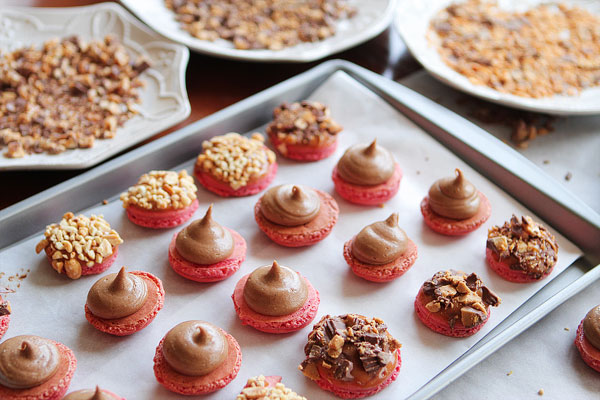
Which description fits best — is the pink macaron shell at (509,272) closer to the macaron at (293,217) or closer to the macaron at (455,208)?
the macaron at (455,208)

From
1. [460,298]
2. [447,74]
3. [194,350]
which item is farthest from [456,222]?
[194,350]

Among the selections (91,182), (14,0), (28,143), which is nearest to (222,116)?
(91,182)

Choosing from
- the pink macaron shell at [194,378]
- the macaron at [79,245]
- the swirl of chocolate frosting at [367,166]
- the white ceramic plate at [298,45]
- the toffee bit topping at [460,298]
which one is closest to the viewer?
the pink macaron shell at [194,378]

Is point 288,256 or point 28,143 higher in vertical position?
point 28,143

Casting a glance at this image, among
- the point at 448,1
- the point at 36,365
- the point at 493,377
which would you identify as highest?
the point at 448,1

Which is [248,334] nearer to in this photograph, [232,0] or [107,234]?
[107,234]

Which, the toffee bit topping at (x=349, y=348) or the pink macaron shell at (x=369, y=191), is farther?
the pink macaron shell at (x=369, y=191)

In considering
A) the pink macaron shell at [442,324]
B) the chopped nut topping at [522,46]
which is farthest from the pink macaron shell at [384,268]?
the chopped nut topping at [522,46]
